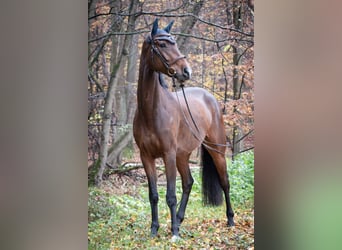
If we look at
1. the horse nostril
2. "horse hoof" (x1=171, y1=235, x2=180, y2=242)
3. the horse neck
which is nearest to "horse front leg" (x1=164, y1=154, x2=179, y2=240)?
"horse hoof" (x1=171, y1=235, x2=180, y2=242)

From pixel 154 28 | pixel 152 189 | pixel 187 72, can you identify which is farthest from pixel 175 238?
pixel 154 28

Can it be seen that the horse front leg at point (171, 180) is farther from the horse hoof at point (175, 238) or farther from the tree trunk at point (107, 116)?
the tree trunk at point (107, 116)

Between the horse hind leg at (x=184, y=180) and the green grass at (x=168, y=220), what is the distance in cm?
3

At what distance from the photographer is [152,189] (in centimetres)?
252

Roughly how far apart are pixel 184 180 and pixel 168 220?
28 cm

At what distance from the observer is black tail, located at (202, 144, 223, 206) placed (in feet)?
8.32

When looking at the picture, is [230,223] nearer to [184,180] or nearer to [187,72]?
[184,180]

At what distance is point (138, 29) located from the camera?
2.54m

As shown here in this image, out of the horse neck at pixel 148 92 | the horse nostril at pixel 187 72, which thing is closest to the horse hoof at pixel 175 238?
the horse neck at pixel 148 92

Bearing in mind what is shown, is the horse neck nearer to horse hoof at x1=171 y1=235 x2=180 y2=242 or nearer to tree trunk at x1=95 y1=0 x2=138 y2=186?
tree trunk at x1=95 y1=0 x2=138 y2=186
